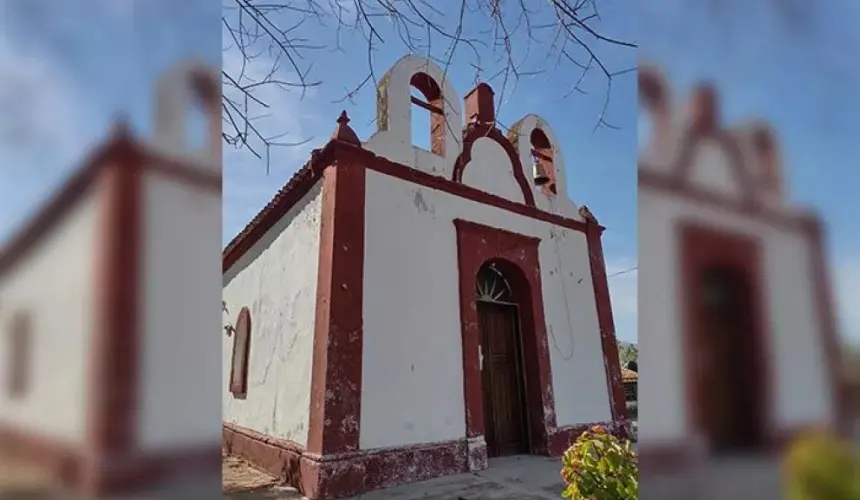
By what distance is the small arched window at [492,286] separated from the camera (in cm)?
761

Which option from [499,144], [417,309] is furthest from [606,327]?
[417,309]

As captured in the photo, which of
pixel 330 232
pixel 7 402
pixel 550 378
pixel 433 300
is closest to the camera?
pixel 7 402

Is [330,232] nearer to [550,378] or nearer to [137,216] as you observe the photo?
[550,378]

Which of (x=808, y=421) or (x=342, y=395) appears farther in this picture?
(x=342, y=395)

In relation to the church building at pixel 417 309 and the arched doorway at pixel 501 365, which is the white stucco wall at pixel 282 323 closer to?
the church building at pixel 417 309

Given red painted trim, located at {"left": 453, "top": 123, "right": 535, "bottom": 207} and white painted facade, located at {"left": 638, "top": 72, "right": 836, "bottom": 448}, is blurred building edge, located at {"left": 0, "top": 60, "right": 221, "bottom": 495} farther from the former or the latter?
red painted trim, located at {"left": 453, "top": 123, "right": 535, "bottom": 207}

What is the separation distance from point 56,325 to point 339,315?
547 centimetres

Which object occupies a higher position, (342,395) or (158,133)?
(158,133)

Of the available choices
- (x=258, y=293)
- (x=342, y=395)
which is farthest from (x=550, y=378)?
(x=258, y=293)

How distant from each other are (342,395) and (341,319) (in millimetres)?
735

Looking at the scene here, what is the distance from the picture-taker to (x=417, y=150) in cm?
711

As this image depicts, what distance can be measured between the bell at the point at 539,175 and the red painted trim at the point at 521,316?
86 centimetres

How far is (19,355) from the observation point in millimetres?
473

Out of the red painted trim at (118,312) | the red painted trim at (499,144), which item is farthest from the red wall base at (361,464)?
→ the red painted trim at (118,312)
